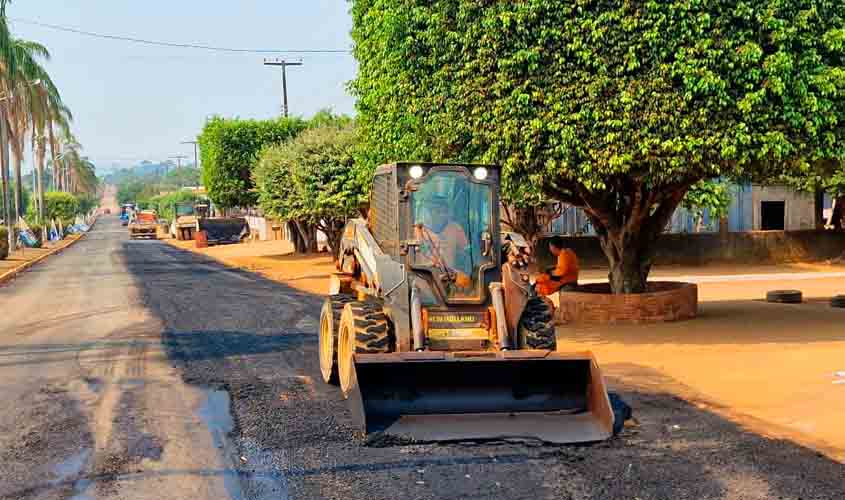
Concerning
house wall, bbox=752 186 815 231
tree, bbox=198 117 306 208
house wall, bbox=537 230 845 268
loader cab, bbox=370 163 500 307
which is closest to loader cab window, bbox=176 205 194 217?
tree, bbox=198 117 306 208

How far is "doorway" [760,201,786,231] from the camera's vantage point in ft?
114

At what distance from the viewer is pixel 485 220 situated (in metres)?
9.66

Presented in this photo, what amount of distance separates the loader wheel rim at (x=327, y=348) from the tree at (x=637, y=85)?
13.0ft

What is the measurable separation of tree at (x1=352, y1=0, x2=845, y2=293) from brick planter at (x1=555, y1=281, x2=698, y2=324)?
2945mm

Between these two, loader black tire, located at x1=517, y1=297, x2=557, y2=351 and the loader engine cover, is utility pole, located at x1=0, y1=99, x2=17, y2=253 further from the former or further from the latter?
loader black tire, located at x1=517, y1=297, x2=557, y2=351

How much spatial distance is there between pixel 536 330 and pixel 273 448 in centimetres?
299

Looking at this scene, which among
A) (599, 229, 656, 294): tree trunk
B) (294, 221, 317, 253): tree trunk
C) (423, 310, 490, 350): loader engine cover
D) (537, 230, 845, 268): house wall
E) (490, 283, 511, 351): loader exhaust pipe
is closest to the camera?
(490, 283, 511, 351): loader exhaust pipe

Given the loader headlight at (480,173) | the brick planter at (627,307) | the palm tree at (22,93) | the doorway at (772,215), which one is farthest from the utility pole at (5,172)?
the loader headlight at (480,173)

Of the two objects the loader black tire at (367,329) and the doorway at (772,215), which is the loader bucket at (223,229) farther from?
the loader black tire at (367,329)

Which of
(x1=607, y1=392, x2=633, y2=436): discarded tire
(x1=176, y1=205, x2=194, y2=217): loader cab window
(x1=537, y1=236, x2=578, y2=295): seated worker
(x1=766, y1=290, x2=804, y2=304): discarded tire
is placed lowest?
(x1=766, y1=290, x2=804, y2=304): discarded tire

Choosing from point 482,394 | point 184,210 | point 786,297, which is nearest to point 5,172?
point 184,210

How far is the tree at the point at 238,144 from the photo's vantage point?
4778 cm

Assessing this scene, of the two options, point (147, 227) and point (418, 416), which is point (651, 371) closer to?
point (418, 416)

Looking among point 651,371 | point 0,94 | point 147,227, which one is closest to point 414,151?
point 651,371
